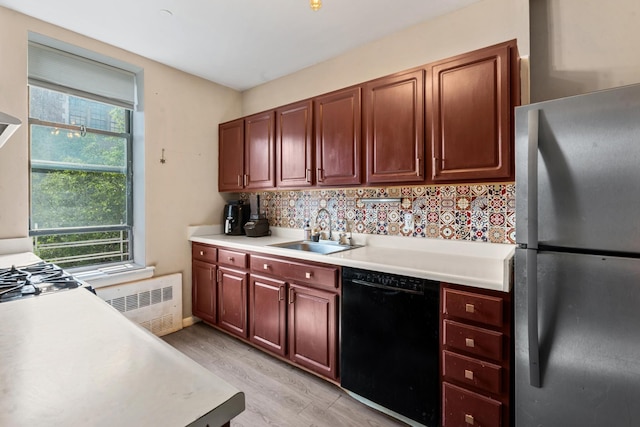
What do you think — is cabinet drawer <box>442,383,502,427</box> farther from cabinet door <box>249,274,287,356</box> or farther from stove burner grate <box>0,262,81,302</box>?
stove burner grate <box>0,262,81,302</box>

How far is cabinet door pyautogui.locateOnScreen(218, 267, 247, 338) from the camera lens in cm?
259

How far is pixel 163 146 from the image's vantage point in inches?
114

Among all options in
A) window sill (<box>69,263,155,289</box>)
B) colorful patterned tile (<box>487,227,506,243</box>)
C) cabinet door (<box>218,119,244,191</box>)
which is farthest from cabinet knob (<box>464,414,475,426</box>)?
window sill (<box>69,263,155,289</box>)

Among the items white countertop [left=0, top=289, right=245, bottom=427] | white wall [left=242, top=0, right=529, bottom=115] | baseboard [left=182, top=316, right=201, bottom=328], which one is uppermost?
white wall [left=242, top=0, right=529, bottom=115]

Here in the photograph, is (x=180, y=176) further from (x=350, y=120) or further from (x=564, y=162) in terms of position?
(x=564, y=162)

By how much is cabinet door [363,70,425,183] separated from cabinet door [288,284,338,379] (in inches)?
36.2

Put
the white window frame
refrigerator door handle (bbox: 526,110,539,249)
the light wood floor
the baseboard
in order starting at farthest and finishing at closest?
the baseboard
the white window frame
the light wood floor
refrigerator door handle (bbox: 526,110,539,249)

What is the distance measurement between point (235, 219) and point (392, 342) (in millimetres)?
2084

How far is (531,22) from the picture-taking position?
1.89 meters

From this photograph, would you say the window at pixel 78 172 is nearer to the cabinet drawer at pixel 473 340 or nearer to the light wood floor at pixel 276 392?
the light wood floor at pixel 276 392

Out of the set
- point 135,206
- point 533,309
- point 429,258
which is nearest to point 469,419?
point 533,309

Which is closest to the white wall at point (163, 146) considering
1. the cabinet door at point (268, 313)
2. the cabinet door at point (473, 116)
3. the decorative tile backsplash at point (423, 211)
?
the cabinet door at point (268, 313)

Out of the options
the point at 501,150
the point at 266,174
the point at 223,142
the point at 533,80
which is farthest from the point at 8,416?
the point at 223,142

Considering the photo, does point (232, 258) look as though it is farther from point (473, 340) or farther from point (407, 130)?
point (473, 340)
